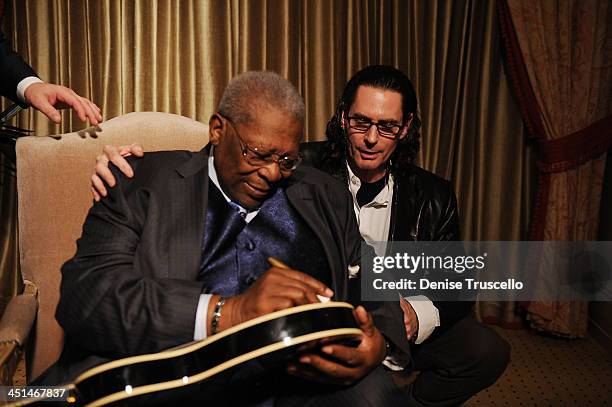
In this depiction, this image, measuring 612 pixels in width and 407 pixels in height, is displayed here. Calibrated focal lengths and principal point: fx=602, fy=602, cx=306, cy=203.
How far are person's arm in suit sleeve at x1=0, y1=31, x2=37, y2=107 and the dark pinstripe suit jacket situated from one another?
2.13 feet

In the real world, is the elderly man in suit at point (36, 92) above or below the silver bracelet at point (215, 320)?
above

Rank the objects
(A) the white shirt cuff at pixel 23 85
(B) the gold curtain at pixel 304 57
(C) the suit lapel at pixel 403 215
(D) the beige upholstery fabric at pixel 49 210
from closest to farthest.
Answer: (D) the beige upholstery fabric at pixel 49 210 < (A) the white shirt cuff at pixel 23 85 < (C) the suit lapel at pixel 403 215 < (B) the gold curtain at pixel 304 57

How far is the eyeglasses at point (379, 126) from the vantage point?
2.03m

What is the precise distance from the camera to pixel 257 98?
1458mm

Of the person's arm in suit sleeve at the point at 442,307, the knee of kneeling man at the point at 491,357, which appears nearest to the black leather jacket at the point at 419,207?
the person's arm in suit sleeve at the point at 442,307

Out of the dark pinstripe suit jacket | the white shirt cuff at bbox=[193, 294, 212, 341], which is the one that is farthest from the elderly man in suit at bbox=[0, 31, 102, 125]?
the white shirt cuff at bbox=[193, 294, 212, 341]

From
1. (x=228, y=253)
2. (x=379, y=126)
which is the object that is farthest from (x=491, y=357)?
(x=228, y=253)

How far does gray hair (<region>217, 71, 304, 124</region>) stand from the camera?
146cm

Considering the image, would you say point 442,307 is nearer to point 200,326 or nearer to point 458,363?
point 458,363

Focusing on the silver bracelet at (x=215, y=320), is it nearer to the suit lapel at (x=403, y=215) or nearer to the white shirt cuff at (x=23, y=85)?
the suit lapel at (x=403, y=215)

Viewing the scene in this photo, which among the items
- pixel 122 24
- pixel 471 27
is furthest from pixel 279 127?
pixel 471 27

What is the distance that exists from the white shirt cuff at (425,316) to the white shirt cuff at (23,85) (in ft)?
4.66

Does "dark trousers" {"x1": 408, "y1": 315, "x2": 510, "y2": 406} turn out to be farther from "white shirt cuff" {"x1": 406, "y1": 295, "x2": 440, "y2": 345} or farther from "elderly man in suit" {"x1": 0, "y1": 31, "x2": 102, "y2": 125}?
"elderly man in suit" {"x1": 0, "y1": 31, "x2": 102, "y2": 125}

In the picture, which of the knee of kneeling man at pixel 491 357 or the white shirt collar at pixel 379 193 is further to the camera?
the white shirt collar at pixel 379 193
